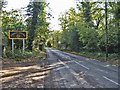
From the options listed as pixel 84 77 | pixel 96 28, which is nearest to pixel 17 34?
pixel 96 28

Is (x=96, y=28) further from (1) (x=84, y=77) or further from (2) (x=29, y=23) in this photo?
(1) (x=84, y=77)

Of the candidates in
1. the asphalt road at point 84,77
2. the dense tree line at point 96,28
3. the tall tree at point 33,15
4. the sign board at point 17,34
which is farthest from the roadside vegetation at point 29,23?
the asphalt road at point 84,77

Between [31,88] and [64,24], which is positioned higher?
[64,24]

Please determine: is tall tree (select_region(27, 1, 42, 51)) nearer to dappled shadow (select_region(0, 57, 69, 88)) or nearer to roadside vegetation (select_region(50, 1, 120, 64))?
roadside vegetation (select_region(50, 1, 120, 64))

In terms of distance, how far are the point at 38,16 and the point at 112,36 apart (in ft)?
44.8

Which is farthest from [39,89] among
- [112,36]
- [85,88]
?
[112,36]

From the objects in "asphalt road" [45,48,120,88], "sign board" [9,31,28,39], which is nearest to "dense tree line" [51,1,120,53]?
"sign board" [9,31,28,39]

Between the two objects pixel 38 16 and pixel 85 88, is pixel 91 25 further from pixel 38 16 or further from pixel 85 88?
pixel 85 88

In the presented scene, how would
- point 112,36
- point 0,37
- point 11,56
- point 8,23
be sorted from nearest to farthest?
point 11,56 → point 0,37 → point 112,36 → point 8,23

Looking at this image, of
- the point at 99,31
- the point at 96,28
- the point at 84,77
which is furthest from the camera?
the point at 96,28

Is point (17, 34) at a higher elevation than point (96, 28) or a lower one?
lower

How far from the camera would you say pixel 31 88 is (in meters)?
11.3

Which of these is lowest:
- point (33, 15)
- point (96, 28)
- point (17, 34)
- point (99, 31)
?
point (17, 34)

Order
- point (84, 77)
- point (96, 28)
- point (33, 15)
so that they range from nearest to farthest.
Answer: point (84, 77)
point (33, 15)
point (96, 28)
